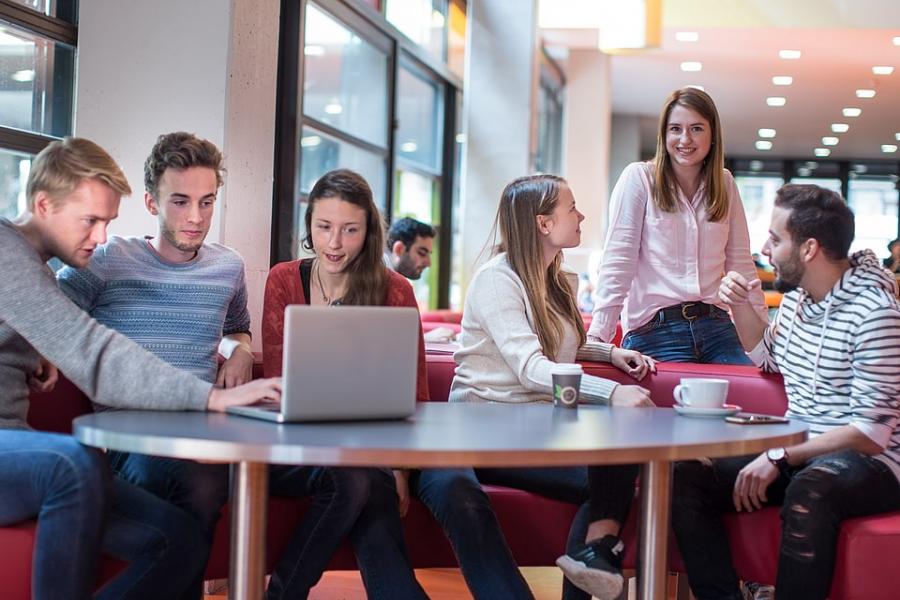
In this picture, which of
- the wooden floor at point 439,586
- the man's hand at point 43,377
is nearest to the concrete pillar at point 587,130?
the wooden floor at point 439,586

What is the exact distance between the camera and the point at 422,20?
8.46 metres

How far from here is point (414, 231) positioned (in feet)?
17.1

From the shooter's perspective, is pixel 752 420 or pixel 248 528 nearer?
pixel 248 528

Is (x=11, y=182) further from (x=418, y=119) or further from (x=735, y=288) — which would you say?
(x=418, y=119)

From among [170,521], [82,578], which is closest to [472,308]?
[170,521]

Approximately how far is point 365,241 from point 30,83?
1691 millimetres

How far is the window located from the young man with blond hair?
5.03ft

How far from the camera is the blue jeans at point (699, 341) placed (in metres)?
3.17

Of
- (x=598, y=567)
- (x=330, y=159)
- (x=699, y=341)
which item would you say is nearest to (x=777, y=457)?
(x=598, y=567)

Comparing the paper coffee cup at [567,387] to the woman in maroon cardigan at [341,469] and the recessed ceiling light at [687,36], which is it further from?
the recessed ceiling light at [687,36]

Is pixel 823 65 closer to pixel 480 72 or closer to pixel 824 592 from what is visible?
pixel 480 72

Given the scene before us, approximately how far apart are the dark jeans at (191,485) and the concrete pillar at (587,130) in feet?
32.4

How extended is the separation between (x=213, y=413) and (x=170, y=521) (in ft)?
0.88

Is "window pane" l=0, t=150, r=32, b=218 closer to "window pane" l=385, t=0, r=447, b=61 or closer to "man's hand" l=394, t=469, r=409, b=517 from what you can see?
"man's hand" l=394, t=469, r=409, b=517
